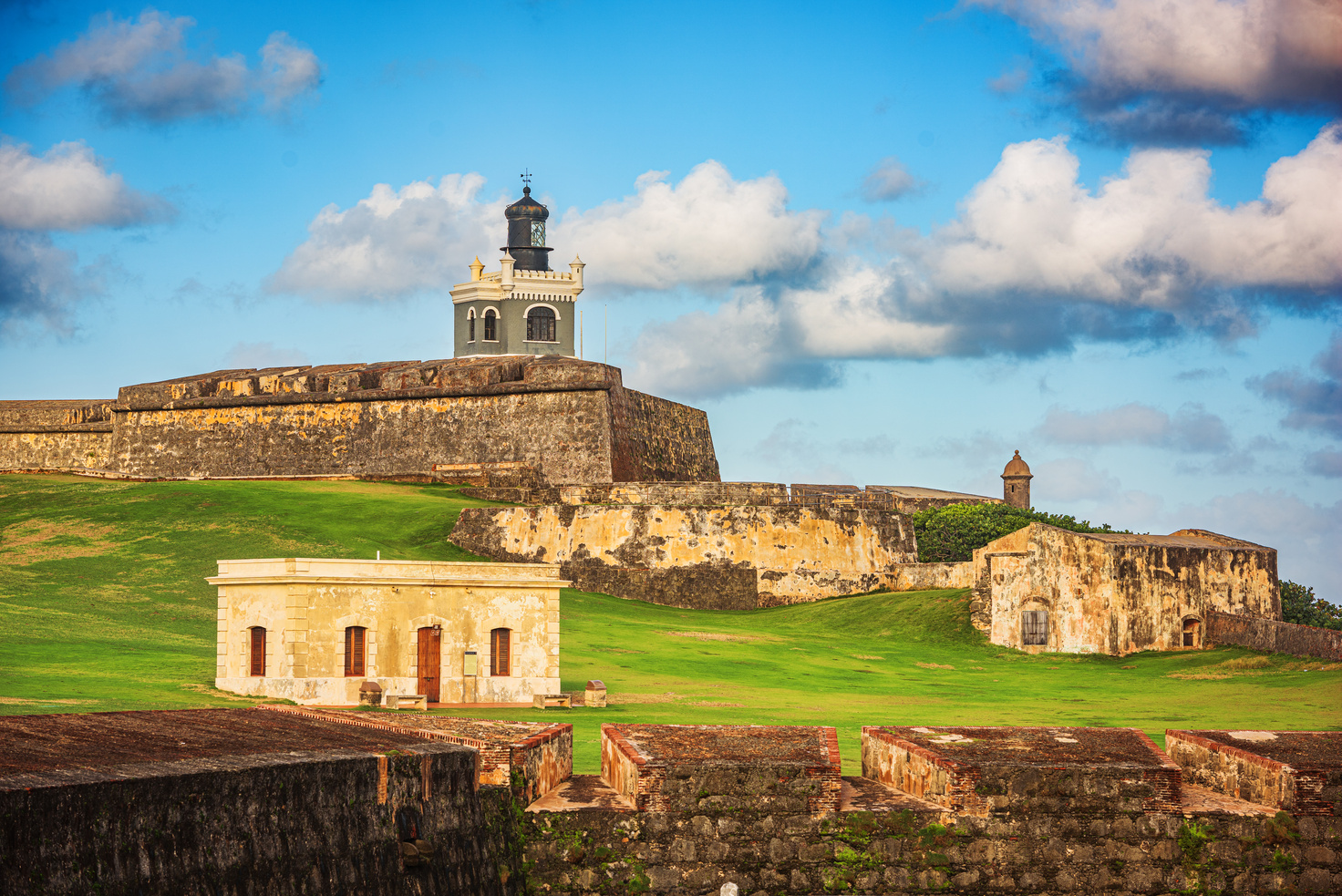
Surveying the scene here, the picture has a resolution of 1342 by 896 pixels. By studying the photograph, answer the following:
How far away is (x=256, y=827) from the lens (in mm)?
6656

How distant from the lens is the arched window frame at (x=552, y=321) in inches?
3145

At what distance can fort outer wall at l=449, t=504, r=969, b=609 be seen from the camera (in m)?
38.9

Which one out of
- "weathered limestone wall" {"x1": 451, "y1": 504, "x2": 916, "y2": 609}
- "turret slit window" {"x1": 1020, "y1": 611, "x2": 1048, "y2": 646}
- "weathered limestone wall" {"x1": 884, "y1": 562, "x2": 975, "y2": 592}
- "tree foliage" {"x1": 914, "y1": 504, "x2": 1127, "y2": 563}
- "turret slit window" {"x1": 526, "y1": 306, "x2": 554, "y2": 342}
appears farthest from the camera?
"turret slit window" {"x1": 526, "y1": 306, "x2": 554, "y2": 342}

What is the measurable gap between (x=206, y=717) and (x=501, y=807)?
2.10 m

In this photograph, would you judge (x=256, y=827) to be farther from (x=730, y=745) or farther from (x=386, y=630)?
(x=386, y=630)

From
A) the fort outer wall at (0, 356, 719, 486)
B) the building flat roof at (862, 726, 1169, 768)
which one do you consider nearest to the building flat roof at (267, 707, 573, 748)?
the building flat roof at (862, 726, 1169, 768)

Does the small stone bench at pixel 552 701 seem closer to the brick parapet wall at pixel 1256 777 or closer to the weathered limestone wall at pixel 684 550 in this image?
the brick parapet wall at pixel 1256 777

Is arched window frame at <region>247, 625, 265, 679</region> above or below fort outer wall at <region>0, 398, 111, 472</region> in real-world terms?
below

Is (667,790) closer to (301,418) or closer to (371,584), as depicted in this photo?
(371,584)

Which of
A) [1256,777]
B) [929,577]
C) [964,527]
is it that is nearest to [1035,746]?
[1256,777]

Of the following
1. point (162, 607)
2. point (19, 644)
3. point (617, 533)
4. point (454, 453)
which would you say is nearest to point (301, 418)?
point (454, 453)

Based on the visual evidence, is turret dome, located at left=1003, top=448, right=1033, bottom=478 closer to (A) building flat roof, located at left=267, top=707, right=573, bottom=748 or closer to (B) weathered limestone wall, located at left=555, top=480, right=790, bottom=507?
(B) weathered limestone wall, located at left=555, top=480, right=790, bottom=507

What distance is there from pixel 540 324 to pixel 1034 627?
52249mm

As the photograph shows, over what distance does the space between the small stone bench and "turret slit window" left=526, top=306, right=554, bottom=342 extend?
194ft
